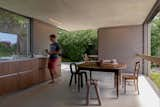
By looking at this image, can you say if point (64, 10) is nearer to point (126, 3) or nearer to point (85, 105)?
point (126, 3)

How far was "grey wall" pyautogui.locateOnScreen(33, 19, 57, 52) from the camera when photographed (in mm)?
7703

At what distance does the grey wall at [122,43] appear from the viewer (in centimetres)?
931

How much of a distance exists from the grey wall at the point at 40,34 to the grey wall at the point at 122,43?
265 cm

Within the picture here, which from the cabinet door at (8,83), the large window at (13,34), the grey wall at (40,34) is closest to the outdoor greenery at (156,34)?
the cabinet door at (8,83)

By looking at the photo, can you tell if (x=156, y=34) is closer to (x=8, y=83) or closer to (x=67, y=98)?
(x=67, y=98)

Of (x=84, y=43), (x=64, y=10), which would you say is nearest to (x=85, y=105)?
(x=64, y=10)

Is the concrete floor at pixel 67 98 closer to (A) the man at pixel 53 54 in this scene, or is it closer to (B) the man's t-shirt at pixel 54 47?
(A) the man at pixel 53 54

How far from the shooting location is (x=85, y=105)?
13.2ft

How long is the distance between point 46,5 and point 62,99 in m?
2.42

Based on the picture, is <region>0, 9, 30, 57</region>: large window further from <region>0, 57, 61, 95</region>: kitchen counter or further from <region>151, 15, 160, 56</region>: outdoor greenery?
<region>151, 15, 160, 56</region>: outdoor greenery

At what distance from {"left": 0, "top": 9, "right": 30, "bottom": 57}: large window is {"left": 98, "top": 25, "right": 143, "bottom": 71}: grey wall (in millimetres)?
4069

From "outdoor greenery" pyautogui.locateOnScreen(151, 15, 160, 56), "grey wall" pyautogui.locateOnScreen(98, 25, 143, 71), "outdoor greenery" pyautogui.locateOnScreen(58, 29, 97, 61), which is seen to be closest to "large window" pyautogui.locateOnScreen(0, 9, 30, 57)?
"grey wall" pyautogui.locateOnScreen(98, 25, 143, 71)

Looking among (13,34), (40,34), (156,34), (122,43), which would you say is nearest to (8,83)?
(13,34)

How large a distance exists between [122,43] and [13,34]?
5.06 meters
